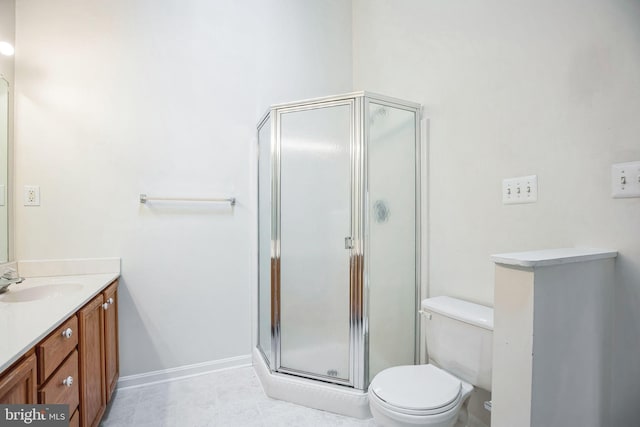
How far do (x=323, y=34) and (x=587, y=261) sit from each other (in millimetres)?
2434

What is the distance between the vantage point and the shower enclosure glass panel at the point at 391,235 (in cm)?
180

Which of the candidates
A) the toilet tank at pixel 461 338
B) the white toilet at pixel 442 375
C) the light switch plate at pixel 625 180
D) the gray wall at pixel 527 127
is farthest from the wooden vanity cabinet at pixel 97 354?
the light switch plate at pixel 625 180

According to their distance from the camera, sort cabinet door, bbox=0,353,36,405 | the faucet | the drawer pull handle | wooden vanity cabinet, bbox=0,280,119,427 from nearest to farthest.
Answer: cabinet door, bbox=0,353,36,405, wooden vanity cabinet, bbox=0,280,119,427, the drawer pull handle, the faucet

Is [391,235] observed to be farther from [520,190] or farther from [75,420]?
[75,420]

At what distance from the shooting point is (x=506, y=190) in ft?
4.73

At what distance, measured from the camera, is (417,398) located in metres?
1.24

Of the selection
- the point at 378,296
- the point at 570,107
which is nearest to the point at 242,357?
the point at 378,296

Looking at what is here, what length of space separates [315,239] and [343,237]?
0.20m

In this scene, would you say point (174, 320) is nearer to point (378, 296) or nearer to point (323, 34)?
point (378, 296)

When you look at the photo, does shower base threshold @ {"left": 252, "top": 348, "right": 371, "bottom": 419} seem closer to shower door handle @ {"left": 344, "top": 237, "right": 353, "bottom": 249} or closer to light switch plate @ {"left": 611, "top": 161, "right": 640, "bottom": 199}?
shower door handle @ {"left": 344, "top": 237, "right": 353, "bottom": 249}

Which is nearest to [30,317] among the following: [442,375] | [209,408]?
[209,408]

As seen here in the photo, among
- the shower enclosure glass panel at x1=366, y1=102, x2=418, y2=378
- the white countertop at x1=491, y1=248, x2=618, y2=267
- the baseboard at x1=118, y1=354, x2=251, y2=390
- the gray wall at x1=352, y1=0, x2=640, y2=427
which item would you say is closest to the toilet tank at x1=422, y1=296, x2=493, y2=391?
the gray wall at x1=352, y1=0, x2=640, y2=427

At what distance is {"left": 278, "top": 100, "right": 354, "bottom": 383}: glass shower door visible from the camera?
1836 mm

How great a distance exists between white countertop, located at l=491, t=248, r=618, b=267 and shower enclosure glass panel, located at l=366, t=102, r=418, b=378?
86 cm
